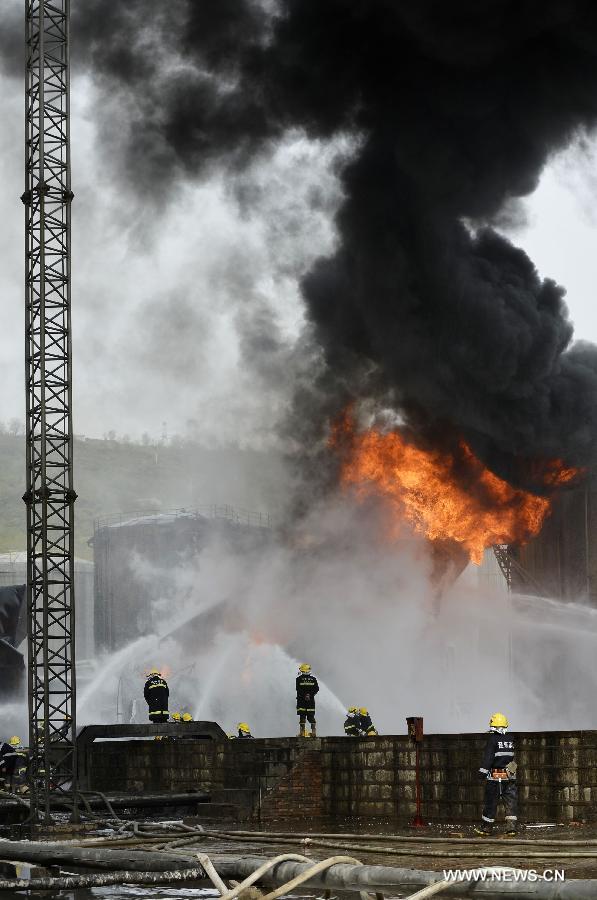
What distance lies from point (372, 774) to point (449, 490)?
18752mm

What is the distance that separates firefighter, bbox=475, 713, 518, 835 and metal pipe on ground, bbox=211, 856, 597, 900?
4945 mm

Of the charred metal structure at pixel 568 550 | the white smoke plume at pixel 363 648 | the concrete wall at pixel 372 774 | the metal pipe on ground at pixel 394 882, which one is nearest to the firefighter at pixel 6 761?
the concrete wall at pixel 372 774

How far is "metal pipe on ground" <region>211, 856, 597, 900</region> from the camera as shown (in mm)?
7949

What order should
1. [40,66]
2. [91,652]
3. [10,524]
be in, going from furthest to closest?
[10,524] → [91,652] → [40,66]

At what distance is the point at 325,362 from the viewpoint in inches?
1517

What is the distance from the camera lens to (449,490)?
116ft

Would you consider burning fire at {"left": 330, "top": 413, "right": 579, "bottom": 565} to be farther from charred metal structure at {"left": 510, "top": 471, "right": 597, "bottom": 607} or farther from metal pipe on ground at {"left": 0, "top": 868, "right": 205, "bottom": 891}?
metal pipe on ground at {"left": 0, "top": 868, "right": 205, "bottom": 891}

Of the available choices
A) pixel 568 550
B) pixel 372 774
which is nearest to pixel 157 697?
pixel 372 774

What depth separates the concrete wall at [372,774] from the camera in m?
15.3

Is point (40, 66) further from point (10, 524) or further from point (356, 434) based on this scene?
point (10, 524)

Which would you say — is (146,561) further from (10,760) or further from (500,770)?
(500,770)

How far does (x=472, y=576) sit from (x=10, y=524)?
266ft

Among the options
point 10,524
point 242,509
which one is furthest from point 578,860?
point 10,524

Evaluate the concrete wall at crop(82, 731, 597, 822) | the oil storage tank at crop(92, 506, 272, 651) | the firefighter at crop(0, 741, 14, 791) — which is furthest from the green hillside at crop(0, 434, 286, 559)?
the concrete wall at crop(82, 731, 597, 822)
